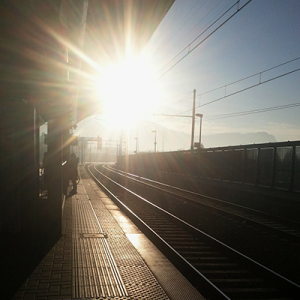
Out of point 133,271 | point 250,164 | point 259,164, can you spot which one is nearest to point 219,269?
point 133,271

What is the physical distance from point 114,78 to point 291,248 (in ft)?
41.6

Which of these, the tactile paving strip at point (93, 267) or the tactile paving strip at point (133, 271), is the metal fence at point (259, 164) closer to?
the tactile paving strip at point (133, 271)

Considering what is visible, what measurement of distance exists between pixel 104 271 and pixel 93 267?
242mm

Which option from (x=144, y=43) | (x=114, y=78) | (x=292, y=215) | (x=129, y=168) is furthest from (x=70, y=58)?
(x=129, y=168)

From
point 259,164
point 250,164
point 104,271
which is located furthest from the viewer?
point 250,164

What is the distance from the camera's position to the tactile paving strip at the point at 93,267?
478 cm

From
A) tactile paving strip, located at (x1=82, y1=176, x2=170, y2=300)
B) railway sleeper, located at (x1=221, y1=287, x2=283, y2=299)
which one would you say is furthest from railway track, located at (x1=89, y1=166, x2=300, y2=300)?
tactile paving strip, located at (x1=82, y1=176, x2=170, y2=300)

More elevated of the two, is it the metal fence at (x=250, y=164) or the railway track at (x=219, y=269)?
the metal fence at (x=250, y=164)

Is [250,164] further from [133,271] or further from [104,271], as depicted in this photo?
[104,271]

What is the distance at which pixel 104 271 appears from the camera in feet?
18.7

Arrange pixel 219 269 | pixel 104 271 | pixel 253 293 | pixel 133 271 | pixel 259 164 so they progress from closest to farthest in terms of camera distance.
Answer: pixel 253 293 < pixel 104 271 < pixel 133 271 < pixel 219 269 < pixel 259 164

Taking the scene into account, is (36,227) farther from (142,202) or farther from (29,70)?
(142,202)

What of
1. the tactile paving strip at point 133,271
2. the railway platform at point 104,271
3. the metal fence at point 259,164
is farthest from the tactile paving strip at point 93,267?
the metal fence at point 259,164

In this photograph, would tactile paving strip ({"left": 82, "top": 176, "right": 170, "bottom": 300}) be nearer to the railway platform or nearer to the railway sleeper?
the railway platform
